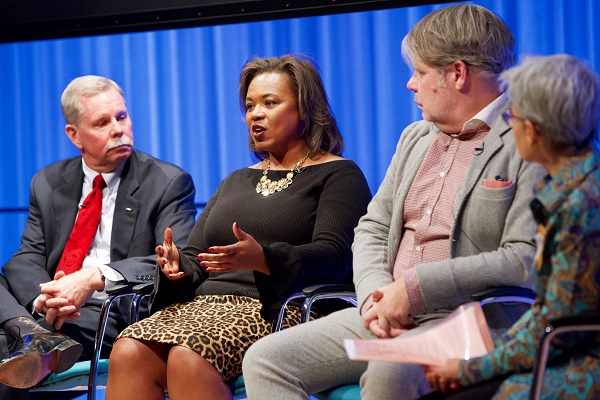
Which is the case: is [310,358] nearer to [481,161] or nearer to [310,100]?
[481,161]

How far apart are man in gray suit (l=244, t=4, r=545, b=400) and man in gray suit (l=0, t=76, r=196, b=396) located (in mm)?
1220

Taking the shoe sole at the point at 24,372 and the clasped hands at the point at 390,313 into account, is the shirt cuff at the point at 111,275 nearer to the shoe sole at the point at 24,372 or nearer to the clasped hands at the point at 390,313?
the shoe sole at the point at 24,372

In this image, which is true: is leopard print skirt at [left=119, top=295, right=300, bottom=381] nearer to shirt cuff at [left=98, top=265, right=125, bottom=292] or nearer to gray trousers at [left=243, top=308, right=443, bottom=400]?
gray trousers at [left=243, top=308, right=443, bottom=400]

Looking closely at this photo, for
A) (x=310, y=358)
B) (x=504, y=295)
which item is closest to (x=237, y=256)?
(x=310, y=358)

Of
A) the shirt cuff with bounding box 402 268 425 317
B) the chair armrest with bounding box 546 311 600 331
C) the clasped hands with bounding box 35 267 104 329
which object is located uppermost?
the chair armrest with bounding box 546 311 600 331

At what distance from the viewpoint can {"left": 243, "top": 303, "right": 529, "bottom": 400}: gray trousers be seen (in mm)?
2600

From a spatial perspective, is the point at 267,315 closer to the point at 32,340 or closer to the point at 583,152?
the point at 32,340

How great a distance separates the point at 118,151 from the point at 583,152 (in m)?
2.61

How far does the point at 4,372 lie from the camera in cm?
328

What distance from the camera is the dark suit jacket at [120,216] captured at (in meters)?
4.01

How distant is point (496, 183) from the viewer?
2586 mm

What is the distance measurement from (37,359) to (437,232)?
160 centimetres

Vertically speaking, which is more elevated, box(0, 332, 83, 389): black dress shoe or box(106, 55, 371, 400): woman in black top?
box(106, 55, 371, 400): woman in black top

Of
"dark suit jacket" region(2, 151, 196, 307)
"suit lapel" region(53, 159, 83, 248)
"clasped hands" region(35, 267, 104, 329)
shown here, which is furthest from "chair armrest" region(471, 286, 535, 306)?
"suit lapel" region(53, 159, 83, 248)
